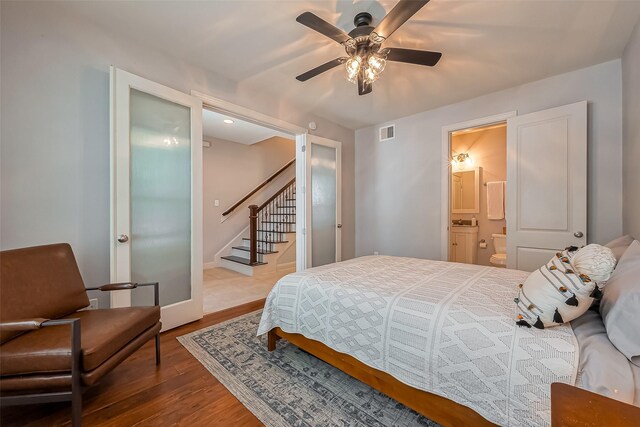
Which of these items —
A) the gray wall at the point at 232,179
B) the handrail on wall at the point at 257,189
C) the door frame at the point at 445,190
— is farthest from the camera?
the handrail on wall at the point at 257,189

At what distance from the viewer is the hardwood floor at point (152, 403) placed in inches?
53.6

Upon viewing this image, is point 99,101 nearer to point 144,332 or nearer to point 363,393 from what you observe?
point 144,332

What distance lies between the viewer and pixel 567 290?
3.55ft

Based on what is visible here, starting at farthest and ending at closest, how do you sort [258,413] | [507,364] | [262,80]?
[262,80] < [258,413] < [507,364]

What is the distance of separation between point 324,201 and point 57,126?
2990 mm

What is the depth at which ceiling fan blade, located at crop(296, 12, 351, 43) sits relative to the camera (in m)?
1.60

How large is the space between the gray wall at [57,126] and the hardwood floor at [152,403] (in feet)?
2.83

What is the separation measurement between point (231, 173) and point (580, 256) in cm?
562

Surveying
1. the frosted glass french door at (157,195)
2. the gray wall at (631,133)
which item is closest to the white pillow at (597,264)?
the gray wall at (631,133)

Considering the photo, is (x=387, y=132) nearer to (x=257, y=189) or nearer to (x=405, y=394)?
(x=257, y=189)

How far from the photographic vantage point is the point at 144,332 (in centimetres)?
170

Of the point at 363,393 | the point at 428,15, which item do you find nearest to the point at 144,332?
the point at 363,393

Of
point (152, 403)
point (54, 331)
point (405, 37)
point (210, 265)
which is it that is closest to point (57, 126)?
point (54, 331)

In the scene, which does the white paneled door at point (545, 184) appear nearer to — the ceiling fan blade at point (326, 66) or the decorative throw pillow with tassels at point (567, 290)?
the decorative throw pillow with tassels at point (567, 290)
